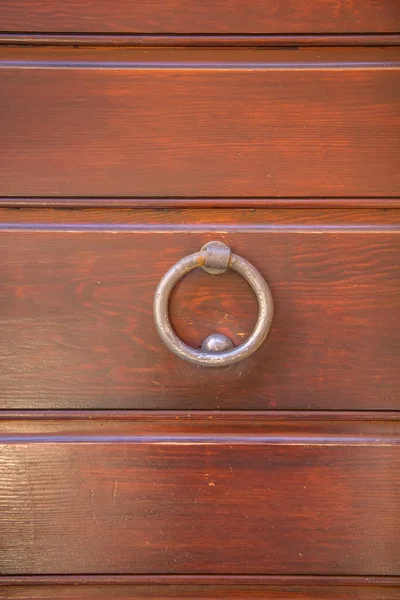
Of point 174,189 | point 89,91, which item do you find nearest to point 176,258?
point 174,189

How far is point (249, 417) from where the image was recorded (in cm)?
51

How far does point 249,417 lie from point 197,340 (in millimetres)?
87

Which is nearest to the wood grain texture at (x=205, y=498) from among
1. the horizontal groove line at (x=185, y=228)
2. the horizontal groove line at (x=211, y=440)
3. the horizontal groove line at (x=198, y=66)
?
the horizontal groove line at (x=211, y=440)

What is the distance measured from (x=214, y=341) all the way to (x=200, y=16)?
0.29 m

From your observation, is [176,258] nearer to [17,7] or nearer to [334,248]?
[334,248]

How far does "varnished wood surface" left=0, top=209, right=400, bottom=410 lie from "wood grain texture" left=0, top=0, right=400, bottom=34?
17 centimetres

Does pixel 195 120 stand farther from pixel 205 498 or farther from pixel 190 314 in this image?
pixel 205 498

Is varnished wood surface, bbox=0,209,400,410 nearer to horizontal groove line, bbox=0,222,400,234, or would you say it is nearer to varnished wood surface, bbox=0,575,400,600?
horizontal groove line, bbox=0,222,400,234

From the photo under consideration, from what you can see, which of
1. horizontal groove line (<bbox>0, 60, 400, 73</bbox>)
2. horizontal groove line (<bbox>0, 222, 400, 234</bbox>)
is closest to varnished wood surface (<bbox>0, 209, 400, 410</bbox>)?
horizontal groove line (<bbox>0, 222, 400, 234</bbox>)

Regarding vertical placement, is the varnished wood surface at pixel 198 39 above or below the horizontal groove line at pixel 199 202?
above

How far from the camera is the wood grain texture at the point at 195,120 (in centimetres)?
50

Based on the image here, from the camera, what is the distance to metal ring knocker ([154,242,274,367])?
47 cm

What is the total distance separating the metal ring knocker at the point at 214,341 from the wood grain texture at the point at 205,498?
0.07 m

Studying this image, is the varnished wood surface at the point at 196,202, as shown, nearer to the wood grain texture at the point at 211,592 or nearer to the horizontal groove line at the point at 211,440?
the horizontal groove line at the point at 211,440
